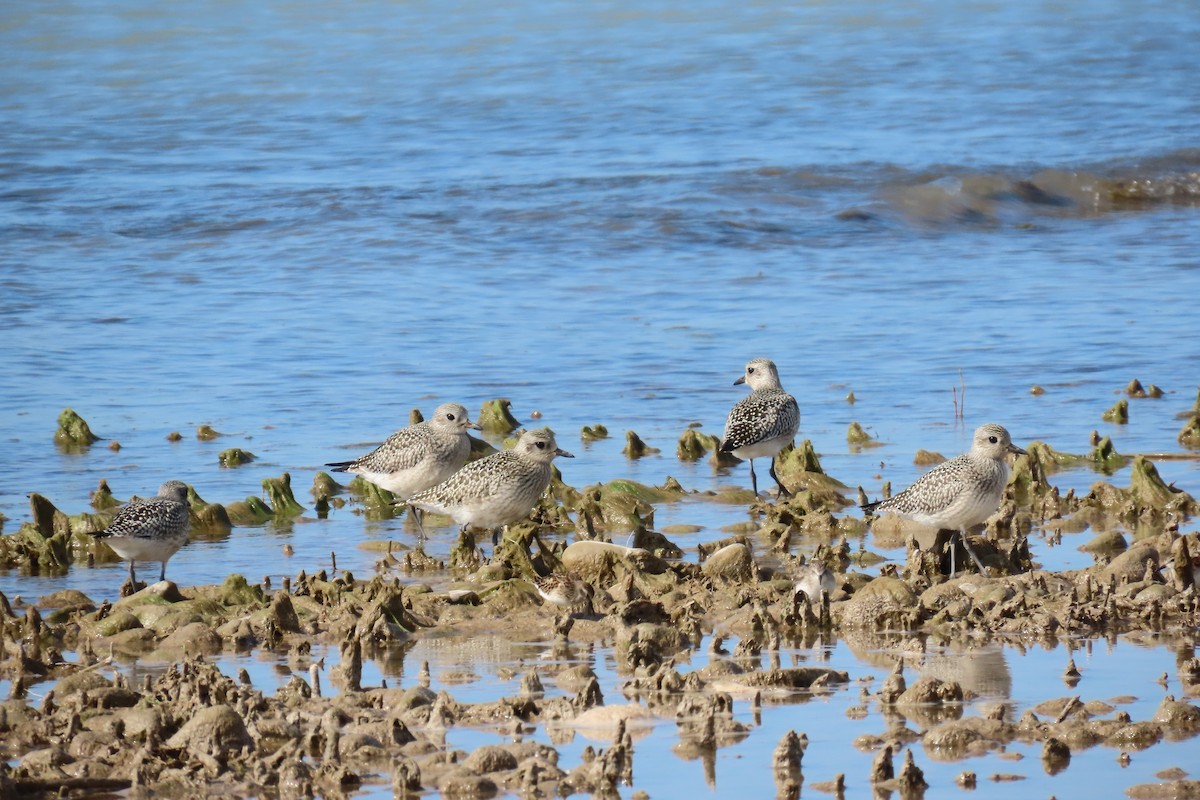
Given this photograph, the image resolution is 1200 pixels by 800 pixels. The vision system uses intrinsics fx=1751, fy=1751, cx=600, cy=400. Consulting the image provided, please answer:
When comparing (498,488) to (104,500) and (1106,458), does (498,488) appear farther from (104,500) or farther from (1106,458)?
(1106,458)

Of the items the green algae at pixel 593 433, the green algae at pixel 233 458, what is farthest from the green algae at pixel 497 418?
the green algae at pixel 233 458

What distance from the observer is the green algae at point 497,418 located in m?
13.4

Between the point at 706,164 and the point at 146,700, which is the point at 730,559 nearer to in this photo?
the point at 146,700

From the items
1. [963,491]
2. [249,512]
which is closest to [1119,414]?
[963,491]

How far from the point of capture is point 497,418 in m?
13.4

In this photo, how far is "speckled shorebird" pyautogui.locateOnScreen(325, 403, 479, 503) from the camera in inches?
444

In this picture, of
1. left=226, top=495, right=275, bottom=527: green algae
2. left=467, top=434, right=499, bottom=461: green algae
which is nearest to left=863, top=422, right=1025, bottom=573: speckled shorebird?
left=467, top=434, right=499, bottom=461: green algae

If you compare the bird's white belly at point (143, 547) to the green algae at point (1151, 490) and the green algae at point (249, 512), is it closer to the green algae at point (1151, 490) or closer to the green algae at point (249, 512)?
the green algae at point (249, 512)

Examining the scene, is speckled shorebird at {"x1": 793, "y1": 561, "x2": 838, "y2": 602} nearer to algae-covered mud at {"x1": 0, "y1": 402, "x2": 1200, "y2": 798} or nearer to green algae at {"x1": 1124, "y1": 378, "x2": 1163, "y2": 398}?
algae-covered mud at {"x1": 0, "y1": 402, "x2": 1200, "y2": 798}

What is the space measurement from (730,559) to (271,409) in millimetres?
6194

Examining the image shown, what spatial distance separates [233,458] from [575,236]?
32.5ft

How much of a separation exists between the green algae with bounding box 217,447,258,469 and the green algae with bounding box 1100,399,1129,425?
→ 6371 millimetres

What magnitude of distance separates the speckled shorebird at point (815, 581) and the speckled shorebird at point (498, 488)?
2413 mm

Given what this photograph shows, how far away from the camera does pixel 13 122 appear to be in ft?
99.0
